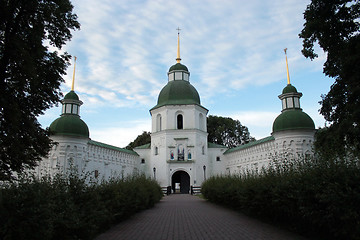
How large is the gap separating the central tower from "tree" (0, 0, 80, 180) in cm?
2543

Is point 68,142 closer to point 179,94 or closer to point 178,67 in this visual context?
point 179,94

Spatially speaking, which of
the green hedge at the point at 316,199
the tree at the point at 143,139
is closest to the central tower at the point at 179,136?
the tree at the point at 143,139

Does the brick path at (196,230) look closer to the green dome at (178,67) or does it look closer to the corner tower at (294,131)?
the corner tower at (294,131)

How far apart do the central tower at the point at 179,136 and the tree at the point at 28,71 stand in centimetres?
2543

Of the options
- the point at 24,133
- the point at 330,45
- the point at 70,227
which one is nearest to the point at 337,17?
the point at 330,45

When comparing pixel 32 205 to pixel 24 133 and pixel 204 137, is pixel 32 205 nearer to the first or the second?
pixel 24 133

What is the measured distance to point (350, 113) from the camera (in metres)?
14.2

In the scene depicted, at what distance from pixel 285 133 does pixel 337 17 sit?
51.7 ft

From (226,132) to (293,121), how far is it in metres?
29.5

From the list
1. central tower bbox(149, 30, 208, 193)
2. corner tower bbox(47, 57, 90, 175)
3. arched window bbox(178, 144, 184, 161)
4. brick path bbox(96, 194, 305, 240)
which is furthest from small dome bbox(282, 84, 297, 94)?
brick path bbox(96, 194, 305, 240)

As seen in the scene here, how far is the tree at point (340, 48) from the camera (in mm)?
12808

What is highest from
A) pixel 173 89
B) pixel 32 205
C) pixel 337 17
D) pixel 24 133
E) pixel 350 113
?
pixel 173 89

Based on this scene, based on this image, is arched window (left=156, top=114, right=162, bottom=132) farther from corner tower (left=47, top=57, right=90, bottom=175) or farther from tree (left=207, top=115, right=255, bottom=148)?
tree (left=207, top=115, right=255, bottom=148)

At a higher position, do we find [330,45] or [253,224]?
[330,45]
